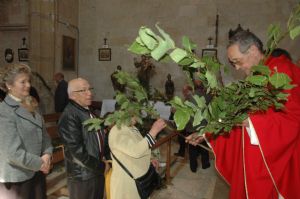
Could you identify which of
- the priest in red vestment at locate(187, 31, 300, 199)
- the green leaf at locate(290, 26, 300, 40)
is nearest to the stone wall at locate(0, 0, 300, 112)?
the priest in red vestment at locate(187, 31, 300, 199)

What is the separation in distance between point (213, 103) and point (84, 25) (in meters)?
11.2

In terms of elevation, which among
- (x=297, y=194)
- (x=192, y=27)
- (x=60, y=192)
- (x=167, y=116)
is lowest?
(x=60, y=192)

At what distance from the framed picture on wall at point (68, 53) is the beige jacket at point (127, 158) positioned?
8685mm

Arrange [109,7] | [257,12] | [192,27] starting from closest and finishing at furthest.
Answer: [257,12] → [192,27] → [109,7]

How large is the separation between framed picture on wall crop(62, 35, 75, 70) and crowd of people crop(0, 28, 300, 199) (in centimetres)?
848

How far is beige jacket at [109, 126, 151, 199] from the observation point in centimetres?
266

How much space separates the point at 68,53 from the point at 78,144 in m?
9.02

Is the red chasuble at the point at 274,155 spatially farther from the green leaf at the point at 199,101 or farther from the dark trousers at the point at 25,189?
the dark trousers at the point at 25,189

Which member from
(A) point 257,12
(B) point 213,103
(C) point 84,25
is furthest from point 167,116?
(B) point 213,103

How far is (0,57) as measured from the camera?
495 inches

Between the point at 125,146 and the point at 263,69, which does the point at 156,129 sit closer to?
the point at 125,146

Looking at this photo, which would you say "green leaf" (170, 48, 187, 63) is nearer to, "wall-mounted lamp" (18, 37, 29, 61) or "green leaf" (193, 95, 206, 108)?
"green leaf" (193, 95, 206, 108)

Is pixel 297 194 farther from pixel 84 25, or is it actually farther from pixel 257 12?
pixel 84 25

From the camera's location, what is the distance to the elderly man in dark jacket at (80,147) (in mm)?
2688
